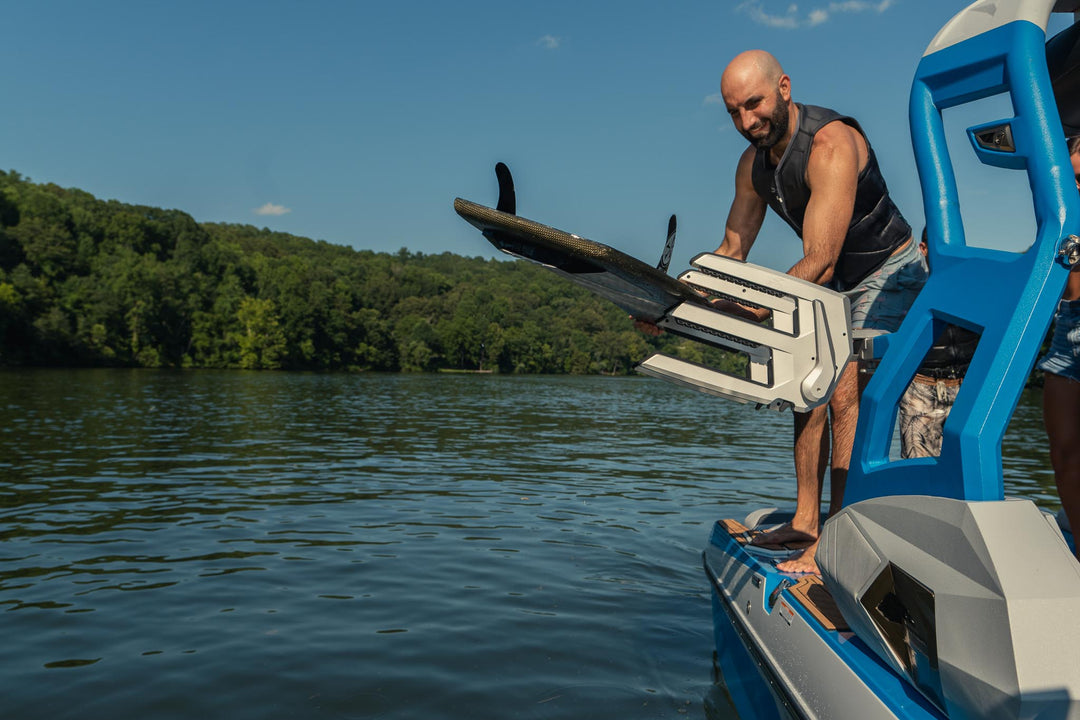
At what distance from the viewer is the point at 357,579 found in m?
6.73

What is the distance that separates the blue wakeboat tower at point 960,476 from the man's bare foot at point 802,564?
615 mm

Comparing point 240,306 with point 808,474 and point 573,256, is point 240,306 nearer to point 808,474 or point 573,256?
point 808,474

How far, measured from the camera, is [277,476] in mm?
12703

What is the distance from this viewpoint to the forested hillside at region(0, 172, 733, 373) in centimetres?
6994

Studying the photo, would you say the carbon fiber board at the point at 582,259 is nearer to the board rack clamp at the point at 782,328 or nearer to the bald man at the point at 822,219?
the board rack clamp at the point at 782,328

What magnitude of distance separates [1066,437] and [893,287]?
1.29 metres

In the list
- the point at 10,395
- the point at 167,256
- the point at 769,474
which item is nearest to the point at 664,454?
the point at 769,474

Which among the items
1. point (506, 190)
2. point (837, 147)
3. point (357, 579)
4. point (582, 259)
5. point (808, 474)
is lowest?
point (357, 579)

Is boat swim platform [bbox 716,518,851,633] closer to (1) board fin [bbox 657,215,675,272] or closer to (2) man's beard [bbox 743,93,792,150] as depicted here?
(1) board fin [bbox 657,215,675,272]

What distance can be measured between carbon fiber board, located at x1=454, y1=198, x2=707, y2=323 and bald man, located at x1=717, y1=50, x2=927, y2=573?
50 centimetres

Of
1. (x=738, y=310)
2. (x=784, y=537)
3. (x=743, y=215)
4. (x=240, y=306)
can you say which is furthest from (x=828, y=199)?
(x=240, y=306)

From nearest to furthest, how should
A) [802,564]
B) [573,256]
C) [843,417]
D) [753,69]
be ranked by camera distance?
1. [573,256]
2. [753,69]
3. [802,564]
4. [843,417]

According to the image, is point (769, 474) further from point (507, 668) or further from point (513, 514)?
point (507, 668)

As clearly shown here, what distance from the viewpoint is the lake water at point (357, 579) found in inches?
174
